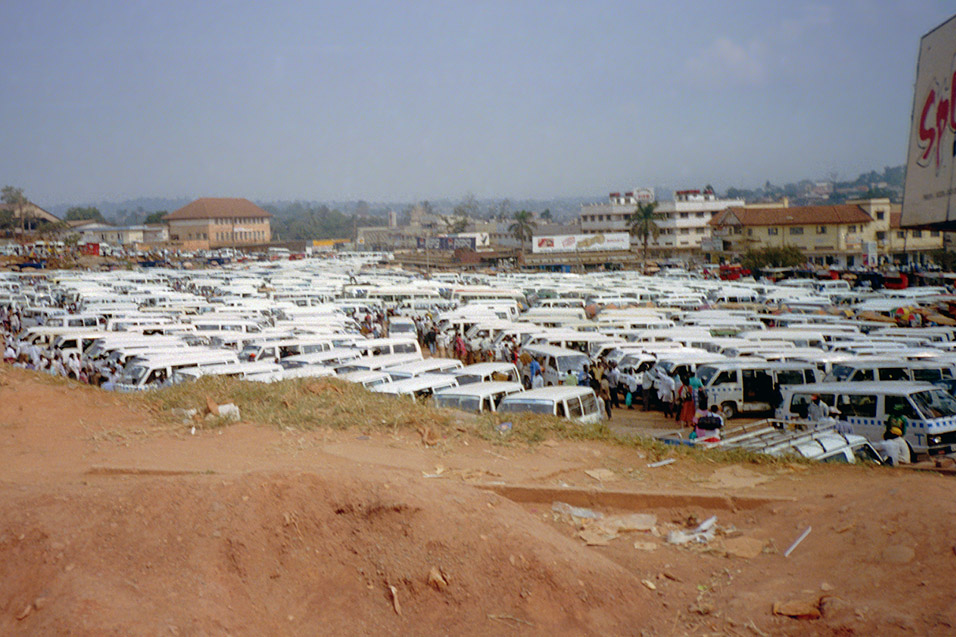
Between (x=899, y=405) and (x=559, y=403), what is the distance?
5298 millimetres

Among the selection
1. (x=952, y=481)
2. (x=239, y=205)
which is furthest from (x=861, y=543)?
(x=239, y=205)

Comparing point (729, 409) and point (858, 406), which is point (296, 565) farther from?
point (729, 409)

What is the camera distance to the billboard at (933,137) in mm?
19875

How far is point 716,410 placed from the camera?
15.2 meters

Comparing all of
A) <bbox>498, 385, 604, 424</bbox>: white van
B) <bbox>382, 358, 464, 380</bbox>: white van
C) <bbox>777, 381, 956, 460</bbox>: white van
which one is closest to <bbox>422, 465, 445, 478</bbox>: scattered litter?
<bbox>498, 385, 604, 424</bbox>: white van

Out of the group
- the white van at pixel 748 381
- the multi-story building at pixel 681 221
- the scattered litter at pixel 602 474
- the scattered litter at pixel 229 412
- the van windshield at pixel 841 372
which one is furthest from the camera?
the multi-story building at pixel 681 221

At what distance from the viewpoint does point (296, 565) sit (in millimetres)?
6270

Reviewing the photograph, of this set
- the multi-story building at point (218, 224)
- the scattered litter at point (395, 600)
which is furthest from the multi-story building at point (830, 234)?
the multi-story building at point (218, 224)

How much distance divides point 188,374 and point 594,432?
32.9ft

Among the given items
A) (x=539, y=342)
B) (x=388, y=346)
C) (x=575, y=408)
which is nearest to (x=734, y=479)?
(x=575, y=408)

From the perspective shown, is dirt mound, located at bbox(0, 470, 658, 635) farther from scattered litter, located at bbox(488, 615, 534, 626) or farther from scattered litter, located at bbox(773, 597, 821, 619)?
scattered litter, located at bbox(773, 597, 821, 619)

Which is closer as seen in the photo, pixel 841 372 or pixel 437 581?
pixel 437 581

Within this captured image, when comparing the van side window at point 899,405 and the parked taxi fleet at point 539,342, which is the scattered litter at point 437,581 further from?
the van side window at point 899,405

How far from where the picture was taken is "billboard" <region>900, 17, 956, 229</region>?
1988 centimetres
